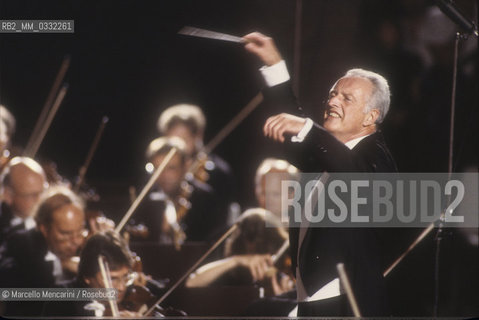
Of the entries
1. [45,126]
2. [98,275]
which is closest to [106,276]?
[98,275]

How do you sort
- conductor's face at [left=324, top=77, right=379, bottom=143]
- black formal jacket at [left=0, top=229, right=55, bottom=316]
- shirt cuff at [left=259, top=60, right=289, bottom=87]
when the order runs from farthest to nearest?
black formal jacket at [left=0, top=229, right=55, bottom=316]
conductor's face at [left=324, top=77, right=379, bottom=143]
shirt cuff at [left=259, top=60, right=289, bottom=87]

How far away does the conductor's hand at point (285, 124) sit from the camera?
244 cm

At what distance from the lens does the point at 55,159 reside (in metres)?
4.11

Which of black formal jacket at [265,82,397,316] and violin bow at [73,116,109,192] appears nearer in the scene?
black formal jacket at [265,82,397,316]

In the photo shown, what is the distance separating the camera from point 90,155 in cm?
407

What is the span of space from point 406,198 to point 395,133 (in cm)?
28

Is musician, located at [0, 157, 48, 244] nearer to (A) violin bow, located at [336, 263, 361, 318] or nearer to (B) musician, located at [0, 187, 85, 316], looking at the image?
(B) musician, located at [0, 187, 85, 316]

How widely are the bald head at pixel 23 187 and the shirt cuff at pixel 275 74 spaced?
5.24 feet

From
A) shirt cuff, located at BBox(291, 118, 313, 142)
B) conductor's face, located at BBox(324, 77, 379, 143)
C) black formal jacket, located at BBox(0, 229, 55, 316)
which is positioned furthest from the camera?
black formal jacket, located at BBox(0, 229, 55, 316)

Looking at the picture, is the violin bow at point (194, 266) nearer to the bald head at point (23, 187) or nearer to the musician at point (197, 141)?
the musician at point (197, 141)

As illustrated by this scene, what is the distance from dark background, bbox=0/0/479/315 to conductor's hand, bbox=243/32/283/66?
0.27 metres

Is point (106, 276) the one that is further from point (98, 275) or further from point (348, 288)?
point (348, 288)

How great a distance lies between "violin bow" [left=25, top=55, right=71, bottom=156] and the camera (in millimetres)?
3525

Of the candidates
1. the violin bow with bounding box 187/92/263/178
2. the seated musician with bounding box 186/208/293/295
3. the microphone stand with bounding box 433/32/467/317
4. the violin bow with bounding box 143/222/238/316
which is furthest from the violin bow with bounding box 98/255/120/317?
the microphone stand with bounding box 433/32/467/317
